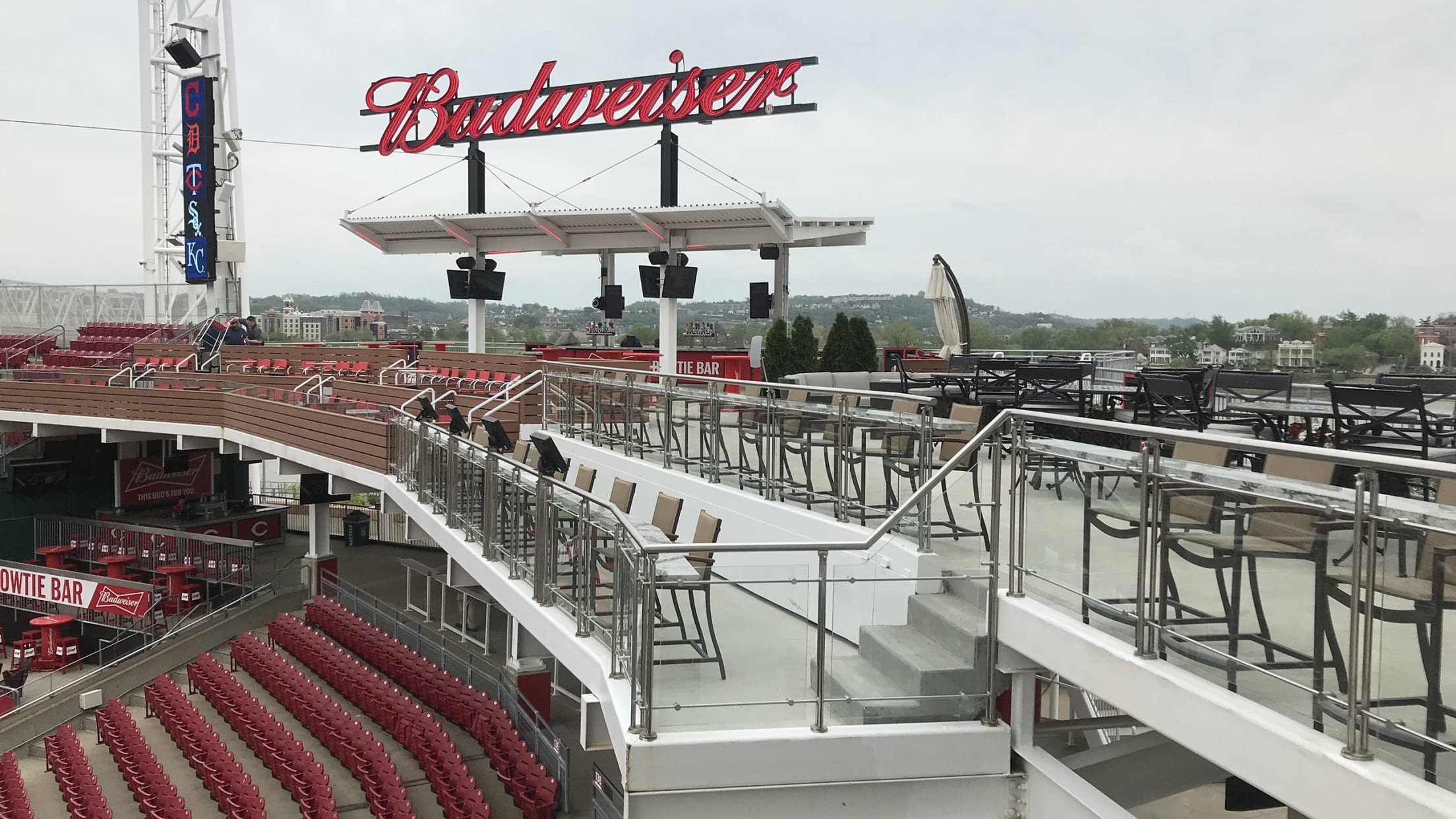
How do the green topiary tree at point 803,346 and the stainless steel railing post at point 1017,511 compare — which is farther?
the green topiary tree at point 803,346

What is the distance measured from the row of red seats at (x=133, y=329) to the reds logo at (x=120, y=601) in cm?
1127

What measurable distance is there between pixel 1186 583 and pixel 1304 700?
672mm

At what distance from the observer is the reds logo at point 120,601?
70.0 feet

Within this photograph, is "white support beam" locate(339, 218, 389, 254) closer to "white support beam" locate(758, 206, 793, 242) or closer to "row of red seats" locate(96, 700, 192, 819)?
"white support beam" locate(758, 206, 793, 242)

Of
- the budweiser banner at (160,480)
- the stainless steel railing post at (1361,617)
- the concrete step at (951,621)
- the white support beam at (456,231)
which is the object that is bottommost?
the budweiser banner at (160,480)

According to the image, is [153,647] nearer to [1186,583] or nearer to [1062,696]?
[1062,696]

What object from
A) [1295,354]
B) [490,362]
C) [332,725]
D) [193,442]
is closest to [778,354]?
[490,362]

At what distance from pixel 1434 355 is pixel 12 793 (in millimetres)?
18638

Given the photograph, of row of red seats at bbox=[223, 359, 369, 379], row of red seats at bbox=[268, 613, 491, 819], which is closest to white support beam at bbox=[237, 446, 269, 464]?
row of red seats at bbox=[223, 359, 369, 379]

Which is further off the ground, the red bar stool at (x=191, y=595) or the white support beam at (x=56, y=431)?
the white support beam at (x=56, y=431)

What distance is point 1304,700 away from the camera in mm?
3668

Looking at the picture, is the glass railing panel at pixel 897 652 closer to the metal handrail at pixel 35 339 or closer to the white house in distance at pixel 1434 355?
the white house in distance at pixel 1434 355

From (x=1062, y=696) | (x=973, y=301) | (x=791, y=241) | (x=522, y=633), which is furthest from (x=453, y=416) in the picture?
(x=973, y=301)

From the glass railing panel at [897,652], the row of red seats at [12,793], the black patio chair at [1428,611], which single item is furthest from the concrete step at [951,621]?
the row of red seats at [12,793]
